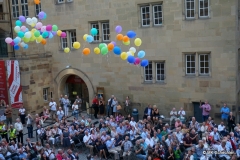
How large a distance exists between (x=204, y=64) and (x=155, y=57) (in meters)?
2.98

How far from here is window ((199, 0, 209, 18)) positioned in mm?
16922

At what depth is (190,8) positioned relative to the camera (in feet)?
57.1

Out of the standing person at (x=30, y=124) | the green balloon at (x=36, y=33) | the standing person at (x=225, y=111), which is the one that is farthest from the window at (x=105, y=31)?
the standing person at (x=225, y=111)

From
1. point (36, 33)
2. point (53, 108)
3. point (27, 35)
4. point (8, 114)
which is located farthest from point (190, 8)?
point (8, 114)

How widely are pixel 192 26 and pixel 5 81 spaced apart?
1282 cm

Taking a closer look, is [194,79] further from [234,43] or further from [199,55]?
[234,43]

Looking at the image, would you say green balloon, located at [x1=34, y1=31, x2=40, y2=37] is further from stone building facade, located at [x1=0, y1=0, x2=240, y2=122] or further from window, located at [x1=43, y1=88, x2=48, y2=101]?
window, located at [x1=43, y1=88, x2=48, y2=101]

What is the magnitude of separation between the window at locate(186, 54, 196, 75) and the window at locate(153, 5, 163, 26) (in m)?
2.72

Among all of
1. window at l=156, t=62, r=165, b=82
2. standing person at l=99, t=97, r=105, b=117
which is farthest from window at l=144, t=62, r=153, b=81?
standing person at l=99, t=97, r=105, b=117

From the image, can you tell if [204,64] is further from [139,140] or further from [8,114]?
[8,114]

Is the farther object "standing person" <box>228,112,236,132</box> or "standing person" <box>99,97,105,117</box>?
"standing person" <box>99,97,105,117</box>

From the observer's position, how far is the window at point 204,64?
17422mm

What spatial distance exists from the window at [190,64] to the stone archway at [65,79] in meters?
6.86

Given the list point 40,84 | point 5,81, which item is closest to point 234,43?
point 40,84
